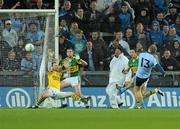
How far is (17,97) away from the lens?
57.1 feet

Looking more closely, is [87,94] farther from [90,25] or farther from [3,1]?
[3,1]

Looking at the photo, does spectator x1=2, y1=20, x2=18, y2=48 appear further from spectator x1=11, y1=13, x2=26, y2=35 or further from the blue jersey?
the blue jersey

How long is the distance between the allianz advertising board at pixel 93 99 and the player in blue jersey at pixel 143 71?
90 cm

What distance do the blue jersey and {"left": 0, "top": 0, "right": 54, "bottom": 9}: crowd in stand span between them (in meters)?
3.12

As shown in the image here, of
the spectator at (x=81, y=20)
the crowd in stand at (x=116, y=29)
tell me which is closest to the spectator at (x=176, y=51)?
the crowd in stand at (x=116, y=29)

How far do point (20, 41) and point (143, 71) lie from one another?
119 inches

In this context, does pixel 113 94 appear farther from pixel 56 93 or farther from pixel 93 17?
pixel 93 17

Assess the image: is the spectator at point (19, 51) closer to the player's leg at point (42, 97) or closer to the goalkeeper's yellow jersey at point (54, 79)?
the goalkeeper's yellow jersey at point (54, 79)

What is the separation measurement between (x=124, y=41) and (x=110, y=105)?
5.60 feet

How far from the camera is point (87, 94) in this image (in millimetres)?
17484

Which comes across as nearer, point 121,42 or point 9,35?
point 9,35

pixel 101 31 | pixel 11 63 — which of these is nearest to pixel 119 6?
pixel 101 31

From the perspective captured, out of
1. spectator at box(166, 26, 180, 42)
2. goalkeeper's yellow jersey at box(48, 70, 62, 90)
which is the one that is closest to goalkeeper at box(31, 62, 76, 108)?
goalkeeper's yellow jersey at box(48, 70, 62, 90)

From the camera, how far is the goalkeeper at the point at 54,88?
1638 centimetres
